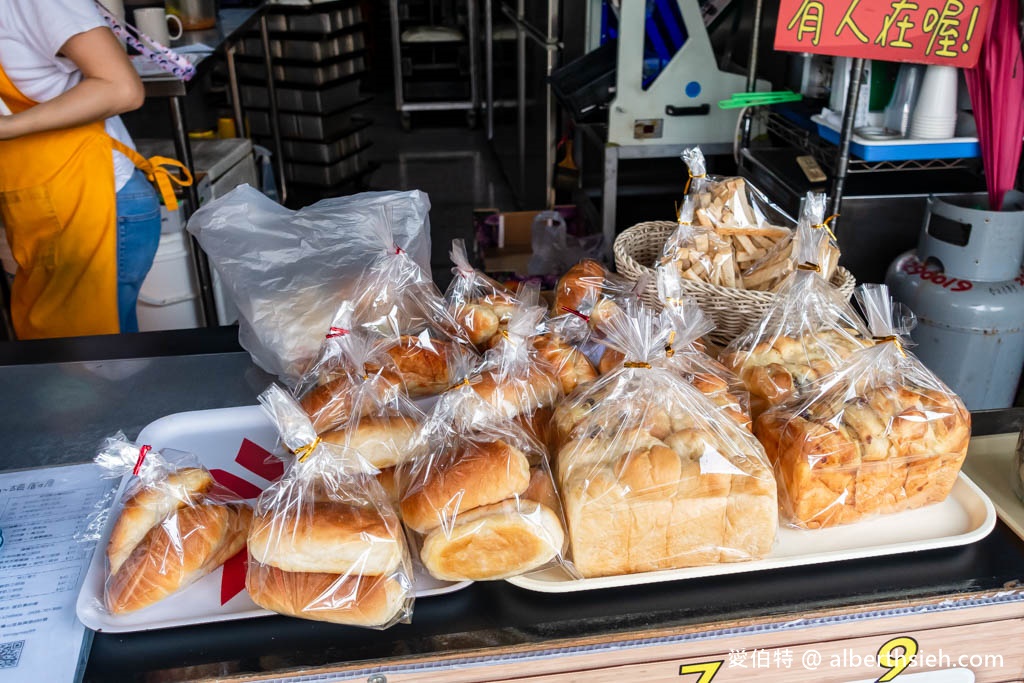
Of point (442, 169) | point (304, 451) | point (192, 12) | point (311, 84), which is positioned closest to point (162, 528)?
point (304, 451)

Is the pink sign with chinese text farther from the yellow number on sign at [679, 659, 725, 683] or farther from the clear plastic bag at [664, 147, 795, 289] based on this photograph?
the yellow number on sign at [679, 659, 725, 683]

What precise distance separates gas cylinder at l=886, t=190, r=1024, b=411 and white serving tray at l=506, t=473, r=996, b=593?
51.7 inches

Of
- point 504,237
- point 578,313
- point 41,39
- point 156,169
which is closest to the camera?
point 578,313

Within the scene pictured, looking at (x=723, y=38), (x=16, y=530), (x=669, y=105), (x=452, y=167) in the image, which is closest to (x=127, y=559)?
(x=16, y=530)

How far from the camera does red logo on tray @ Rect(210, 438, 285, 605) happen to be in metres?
0.95

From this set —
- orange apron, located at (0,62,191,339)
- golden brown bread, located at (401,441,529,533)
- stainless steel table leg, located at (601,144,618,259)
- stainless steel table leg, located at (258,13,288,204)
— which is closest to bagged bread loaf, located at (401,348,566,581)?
golden brown bread, located at (401,441,529,533)

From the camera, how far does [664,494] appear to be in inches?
37.5

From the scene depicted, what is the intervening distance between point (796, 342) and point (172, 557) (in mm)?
891

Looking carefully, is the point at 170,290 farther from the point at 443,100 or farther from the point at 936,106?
the point at 443,100

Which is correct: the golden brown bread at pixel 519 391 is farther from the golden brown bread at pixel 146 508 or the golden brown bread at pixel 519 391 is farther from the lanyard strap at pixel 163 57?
the lanyard strap at pixel 163 57

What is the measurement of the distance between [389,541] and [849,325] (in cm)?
81

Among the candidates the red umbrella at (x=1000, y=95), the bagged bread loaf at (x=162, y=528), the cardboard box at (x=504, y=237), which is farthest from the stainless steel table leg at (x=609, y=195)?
the bagged bread loaf at (x=162, y=528)

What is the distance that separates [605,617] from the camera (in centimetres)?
92

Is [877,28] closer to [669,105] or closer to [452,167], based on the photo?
[669,105]
